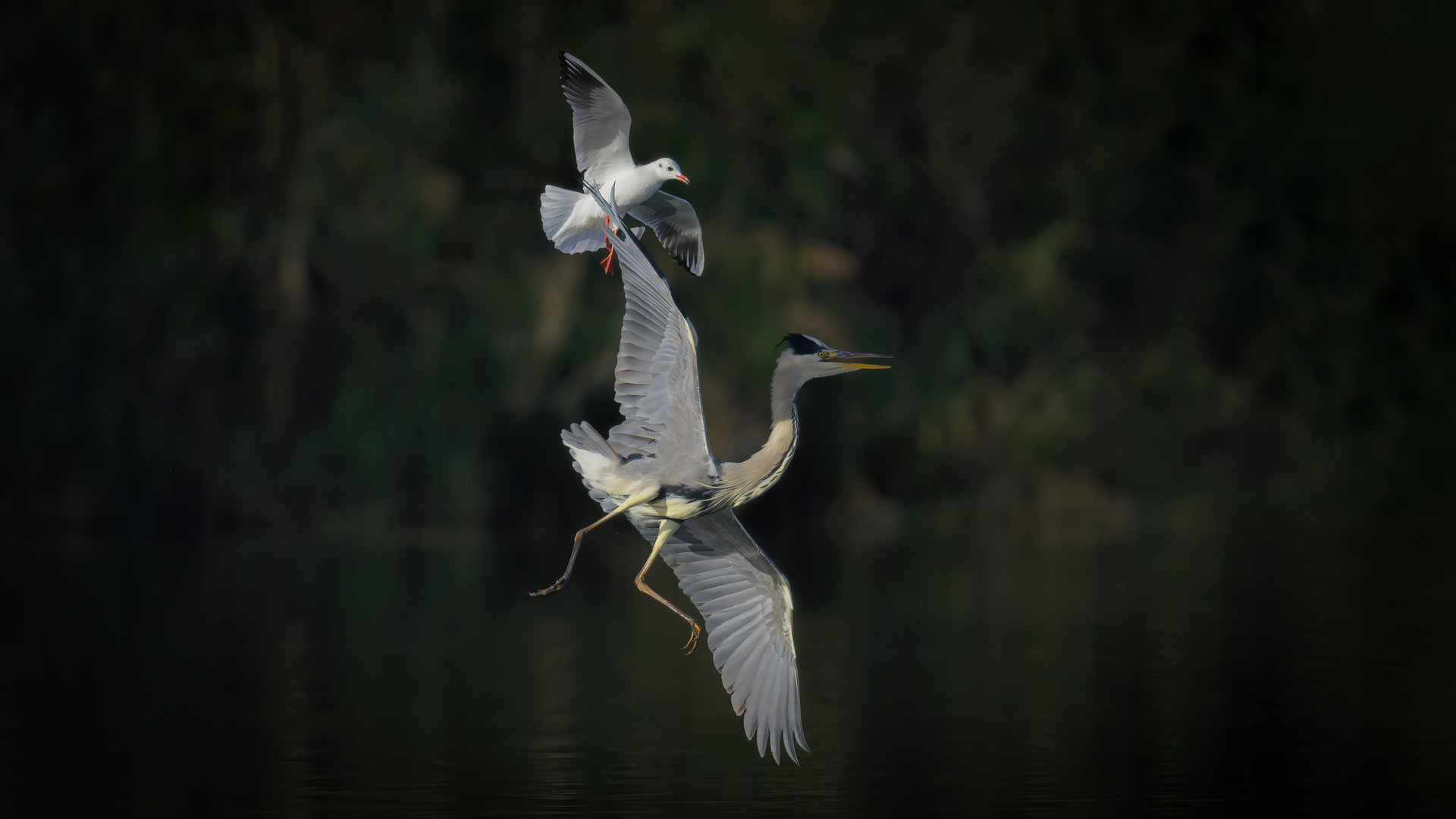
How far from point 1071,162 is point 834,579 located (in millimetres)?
15232

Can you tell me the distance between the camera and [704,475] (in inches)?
378

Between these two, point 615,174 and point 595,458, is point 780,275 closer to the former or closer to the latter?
point 615,174

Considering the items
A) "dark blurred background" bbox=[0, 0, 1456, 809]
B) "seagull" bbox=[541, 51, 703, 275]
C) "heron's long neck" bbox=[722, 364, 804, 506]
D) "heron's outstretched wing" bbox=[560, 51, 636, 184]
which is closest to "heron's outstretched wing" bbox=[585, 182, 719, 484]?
"heron's long neck" bbox=[722, 364, 804, 506]

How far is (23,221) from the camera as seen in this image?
3050 cm

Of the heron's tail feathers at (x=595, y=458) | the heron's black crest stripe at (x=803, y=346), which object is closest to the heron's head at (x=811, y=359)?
the heron's black crest stripe at (x=803, y=346)

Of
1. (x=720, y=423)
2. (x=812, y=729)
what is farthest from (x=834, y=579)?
(x=812, y=729)

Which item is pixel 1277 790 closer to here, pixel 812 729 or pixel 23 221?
pixel 812 729

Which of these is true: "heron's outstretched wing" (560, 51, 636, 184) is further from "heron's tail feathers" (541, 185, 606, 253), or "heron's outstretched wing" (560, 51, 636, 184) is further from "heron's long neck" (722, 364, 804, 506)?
"heron's long neck" (722, 364, 804, 506)

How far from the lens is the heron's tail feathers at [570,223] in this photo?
9945 mm

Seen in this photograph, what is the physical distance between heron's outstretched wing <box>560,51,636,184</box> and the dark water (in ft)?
11.5

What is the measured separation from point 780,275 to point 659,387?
20560 mm

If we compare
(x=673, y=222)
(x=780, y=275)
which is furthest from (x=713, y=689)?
(x=780, y=275)

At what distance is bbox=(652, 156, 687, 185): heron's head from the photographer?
413 inches

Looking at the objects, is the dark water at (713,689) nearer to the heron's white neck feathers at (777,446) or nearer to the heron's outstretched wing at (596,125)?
the heron's white neck feathers at (777,446)
